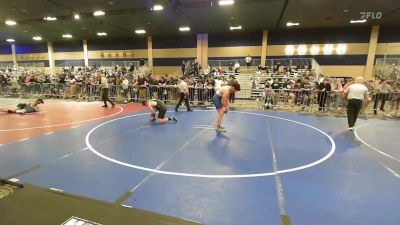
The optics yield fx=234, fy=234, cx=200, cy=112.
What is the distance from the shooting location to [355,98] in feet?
26.7

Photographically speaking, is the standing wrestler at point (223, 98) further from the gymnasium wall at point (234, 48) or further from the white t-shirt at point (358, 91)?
the gymnasium wall at point (234, 48)

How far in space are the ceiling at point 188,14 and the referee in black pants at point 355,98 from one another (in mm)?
7285

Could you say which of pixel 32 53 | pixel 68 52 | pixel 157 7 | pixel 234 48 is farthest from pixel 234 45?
pixel 32 53

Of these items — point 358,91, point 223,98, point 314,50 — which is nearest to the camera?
point 223,98

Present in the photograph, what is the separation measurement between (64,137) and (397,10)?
19517mm

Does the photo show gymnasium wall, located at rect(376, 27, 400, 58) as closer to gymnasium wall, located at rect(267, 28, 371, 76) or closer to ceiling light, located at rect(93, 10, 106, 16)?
gymnasium wall, located at rect(267, 28, 371, 76)

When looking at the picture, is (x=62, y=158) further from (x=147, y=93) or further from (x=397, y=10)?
(x=397, y=10)

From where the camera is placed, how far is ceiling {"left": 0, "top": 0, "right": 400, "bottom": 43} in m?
13.8

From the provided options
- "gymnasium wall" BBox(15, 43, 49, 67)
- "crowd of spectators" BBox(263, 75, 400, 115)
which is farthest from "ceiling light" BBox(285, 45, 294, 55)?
"gymnasium wall" BBox(15, 43, 49, 67)

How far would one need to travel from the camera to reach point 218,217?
10.5 ft

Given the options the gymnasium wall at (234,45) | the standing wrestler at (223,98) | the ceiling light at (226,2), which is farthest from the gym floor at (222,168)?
the gymnasium wall at (234,45)

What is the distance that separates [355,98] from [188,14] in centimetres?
1228

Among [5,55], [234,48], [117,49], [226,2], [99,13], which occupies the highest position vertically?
[226,2]

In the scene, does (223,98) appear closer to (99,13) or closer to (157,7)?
(157,7)
